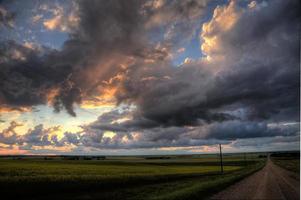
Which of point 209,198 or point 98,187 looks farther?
point 98,187

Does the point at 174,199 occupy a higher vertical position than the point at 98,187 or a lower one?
higher

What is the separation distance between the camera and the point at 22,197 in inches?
950

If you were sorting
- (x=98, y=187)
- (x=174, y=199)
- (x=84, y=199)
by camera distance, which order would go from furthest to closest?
1. (x=98, y=187)
2. (x=84, y=199)
3. (x=174, y=199)

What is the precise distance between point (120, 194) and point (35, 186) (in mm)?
8918

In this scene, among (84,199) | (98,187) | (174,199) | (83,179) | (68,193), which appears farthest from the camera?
(83,179)

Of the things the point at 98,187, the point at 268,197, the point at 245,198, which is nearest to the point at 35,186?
the point at 98,187

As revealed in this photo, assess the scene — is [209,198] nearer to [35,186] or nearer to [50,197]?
[50,197]

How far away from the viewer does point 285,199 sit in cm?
2147

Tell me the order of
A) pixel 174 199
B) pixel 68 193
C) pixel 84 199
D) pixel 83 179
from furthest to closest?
pixel 83 179, pixel 68 193, pixel 84 199, pixel 174 199

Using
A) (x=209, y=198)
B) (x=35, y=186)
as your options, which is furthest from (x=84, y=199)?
(x=209, y=198)

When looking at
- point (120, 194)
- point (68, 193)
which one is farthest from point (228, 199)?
point (68, 193)

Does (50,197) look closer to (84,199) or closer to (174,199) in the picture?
(84,199)

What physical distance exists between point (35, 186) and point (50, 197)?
15.0 feet

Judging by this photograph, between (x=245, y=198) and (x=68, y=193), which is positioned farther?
(x=68, y=193)
